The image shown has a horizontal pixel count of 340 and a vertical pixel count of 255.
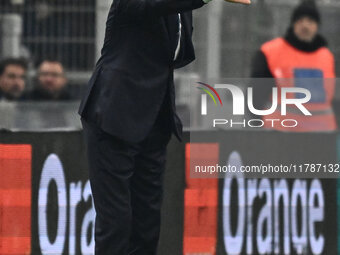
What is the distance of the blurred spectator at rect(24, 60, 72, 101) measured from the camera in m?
10.1

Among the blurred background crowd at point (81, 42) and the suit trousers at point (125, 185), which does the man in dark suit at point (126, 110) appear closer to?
the suit trousers at point (125, 185)

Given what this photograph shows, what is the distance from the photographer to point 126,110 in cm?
527

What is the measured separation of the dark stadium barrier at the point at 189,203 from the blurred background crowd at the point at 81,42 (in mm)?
2852

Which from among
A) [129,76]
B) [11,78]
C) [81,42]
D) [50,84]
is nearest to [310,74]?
[81,42]

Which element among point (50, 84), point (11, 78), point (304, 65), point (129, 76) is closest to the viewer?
point (129, 76)

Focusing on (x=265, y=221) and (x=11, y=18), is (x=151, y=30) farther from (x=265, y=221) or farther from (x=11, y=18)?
(x=11, y=18)

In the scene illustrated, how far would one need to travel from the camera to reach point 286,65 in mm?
8820

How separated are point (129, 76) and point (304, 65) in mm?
3859

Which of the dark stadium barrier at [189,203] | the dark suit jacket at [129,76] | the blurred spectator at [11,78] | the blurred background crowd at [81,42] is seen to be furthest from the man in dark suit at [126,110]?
the blurred spectator at [11,78]

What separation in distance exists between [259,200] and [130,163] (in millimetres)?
1843

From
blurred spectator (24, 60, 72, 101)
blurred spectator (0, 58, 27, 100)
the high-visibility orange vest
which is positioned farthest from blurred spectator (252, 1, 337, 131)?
blurred spectator (0, 58, 27, 100)

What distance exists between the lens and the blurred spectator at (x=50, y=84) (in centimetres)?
1010

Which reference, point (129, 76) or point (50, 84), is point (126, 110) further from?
point (50, 84)

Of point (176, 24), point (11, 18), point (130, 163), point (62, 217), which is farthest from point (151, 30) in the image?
point (11, 18)
